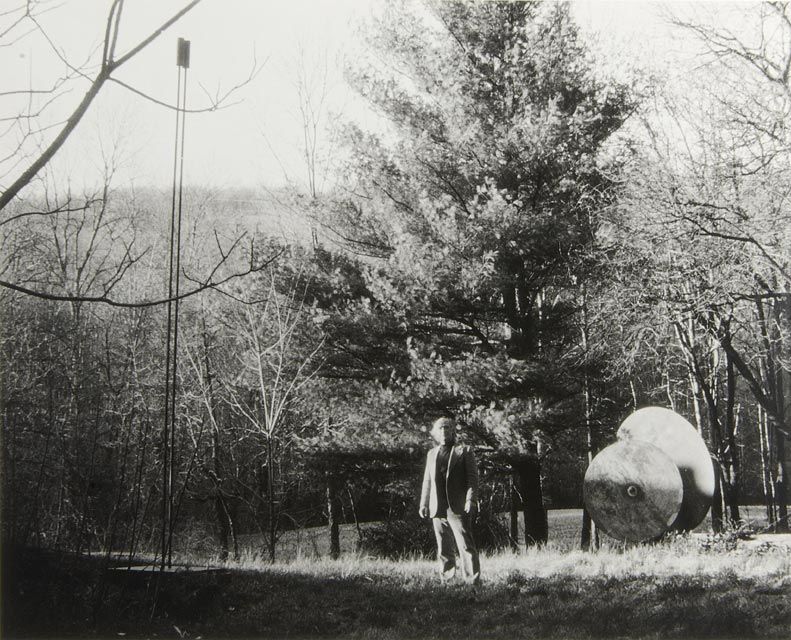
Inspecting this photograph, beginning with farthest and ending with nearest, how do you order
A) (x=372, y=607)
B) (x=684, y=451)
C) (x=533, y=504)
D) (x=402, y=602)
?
(x=533, y=504) < (x=684, y=451) < (x=402, y=602) < (x=372, y=607)

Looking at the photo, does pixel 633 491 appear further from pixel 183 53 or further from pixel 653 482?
pixel 183 53

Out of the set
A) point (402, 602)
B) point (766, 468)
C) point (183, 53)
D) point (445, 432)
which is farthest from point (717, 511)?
point (183, 53)

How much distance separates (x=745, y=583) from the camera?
5906 millimetres

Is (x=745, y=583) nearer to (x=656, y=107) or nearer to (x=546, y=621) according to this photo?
(x=546, y=621)

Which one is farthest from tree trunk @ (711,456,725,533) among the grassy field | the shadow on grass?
the shadow on grass

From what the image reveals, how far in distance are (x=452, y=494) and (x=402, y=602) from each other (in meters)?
1.22

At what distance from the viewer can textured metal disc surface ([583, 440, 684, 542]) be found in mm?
9234

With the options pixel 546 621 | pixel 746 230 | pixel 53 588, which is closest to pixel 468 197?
pixel 746 230

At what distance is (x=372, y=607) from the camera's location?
19.0 ft

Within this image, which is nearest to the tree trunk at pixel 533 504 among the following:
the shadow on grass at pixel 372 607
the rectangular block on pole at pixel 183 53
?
the shadow on grass at pixel 372 607

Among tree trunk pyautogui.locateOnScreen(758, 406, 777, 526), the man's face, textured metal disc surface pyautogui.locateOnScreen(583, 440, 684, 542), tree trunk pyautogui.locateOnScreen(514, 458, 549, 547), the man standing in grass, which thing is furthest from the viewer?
tree trunk pyautogui.locateOnScreen(758, 406, 777, 526)

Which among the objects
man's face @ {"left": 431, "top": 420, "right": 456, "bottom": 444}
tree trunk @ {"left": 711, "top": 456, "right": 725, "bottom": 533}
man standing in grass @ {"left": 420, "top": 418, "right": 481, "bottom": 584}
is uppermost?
man's face @ {"left": 431, "top": 420, "right": 456, "bottom": 444}

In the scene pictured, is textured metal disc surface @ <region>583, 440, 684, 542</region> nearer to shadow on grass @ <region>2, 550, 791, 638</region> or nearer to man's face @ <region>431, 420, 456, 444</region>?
shadow on grass @ <region>2, 550, 791, 638</region>

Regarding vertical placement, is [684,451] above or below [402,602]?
above
